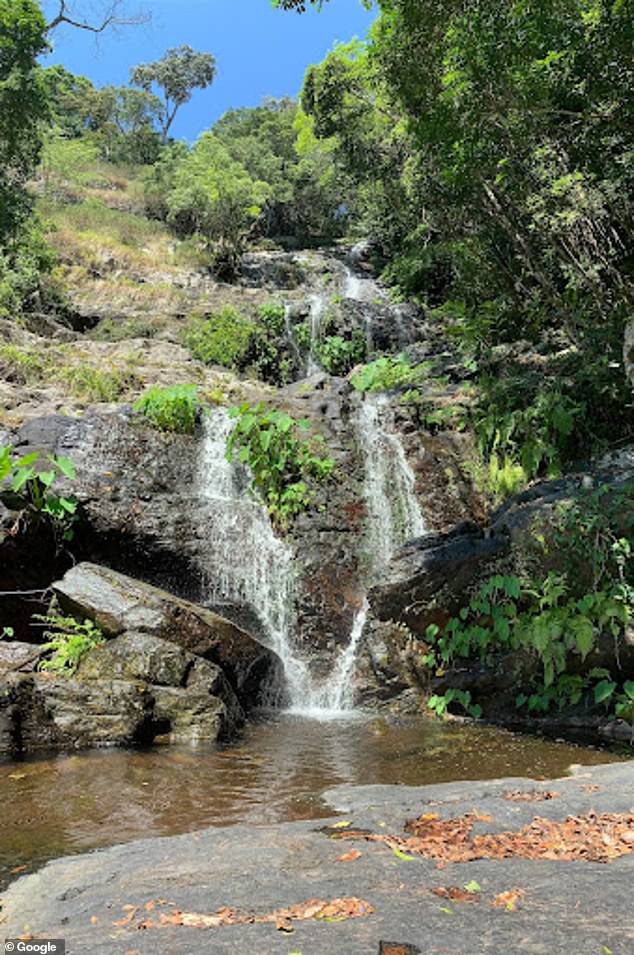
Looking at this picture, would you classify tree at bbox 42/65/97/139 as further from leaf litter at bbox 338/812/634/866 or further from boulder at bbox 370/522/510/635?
leaf litter at bbox 338/812/634/866

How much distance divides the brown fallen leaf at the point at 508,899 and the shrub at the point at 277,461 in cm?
875

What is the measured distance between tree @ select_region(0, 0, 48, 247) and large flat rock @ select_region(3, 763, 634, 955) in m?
16.9

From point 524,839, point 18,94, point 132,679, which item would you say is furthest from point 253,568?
point 18,94

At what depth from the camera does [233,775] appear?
5992mm

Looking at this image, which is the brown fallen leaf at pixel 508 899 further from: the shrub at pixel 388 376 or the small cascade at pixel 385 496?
the shrub at pixel 388 376

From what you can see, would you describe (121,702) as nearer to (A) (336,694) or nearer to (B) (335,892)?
(A) (336,694)

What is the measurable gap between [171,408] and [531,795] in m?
9.62

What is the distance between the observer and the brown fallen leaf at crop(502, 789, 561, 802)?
414cm

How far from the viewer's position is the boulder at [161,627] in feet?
25.2

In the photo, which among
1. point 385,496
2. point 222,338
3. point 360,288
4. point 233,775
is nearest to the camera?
point 233,775

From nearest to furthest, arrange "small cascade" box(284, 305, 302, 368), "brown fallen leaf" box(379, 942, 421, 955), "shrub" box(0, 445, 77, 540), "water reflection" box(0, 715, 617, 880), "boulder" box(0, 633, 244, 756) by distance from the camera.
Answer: "brown fallen leaf" box(379, 942, 421, 955) < "water reflection" box(0, 715, 617, 880) < "boulder" box(0, 633, 244, 756) < "shrub" box(0, 445, 77, 540) < "small cascade" box(284, 305, 302, 368)

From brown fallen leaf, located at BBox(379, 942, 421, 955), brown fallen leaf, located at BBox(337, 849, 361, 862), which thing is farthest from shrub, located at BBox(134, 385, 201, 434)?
brown fallen leaf, located at BBox(379, 942, 421, 955)

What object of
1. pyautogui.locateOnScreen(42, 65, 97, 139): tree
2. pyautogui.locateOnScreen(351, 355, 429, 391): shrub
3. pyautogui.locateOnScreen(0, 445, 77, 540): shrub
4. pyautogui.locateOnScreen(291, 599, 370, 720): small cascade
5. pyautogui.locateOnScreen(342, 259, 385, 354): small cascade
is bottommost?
pyautogui.locateOnScreen(291, 599, 370, 720): small cascade

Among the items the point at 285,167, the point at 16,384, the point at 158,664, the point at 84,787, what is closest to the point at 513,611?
the point at 158,664
